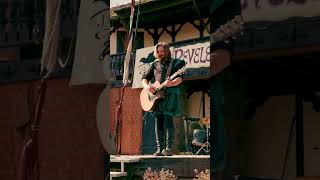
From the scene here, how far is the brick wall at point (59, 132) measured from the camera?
6.53 ft

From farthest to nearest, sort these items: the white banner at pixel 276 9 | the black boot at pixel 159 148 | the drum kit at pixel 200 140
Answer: the black boot at pixel 159 148 → the drum kit at pixel 200 140 → the white banner at pixel 276 9

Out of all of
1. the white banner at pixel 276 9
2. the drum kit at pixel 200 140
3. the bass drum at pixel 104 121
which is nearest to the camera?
the bass drum at pixel 104 121

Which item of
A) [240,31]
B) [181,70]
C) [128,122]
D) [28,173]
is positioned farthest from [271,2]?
[128,122]

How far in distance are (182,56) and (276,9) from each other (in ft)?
9.85

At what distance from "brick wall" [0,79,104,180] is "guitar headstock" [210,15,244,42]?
0.91 meters

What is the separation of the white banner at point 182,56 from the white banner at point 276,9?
9.04 ft

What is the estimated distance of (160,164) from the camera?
5148mm

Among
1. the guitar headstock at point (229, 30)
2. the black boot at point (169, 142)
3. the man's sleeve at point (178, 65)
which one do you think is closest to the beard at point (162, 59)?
the man's sleeve at point (178, 65)

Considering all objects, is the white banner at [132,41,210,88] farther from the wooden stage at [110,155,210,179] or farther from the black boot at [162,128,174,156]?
the wooden stage at [110,155,210,179]

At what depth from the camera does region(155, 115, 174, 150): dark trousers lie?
211 inches

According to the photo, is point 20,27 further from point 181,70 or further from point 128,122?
point 128,122

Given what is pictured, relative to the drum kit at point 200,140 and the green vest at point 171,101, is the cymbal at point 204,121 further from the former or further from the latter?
the green vest at point 171,101

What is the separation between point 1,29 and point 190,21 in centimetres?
362

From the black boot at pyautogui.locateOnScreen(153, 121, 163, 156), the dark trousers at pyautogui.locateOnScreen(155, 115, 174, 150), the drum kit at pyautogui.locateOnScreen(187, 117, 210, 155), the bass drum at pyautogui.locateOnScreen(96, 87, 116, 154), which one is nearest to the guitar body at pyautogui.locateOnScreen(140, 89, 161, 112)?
the dark trousers at pyautogui.locateOnScreen(155, 115, 174, 150)
